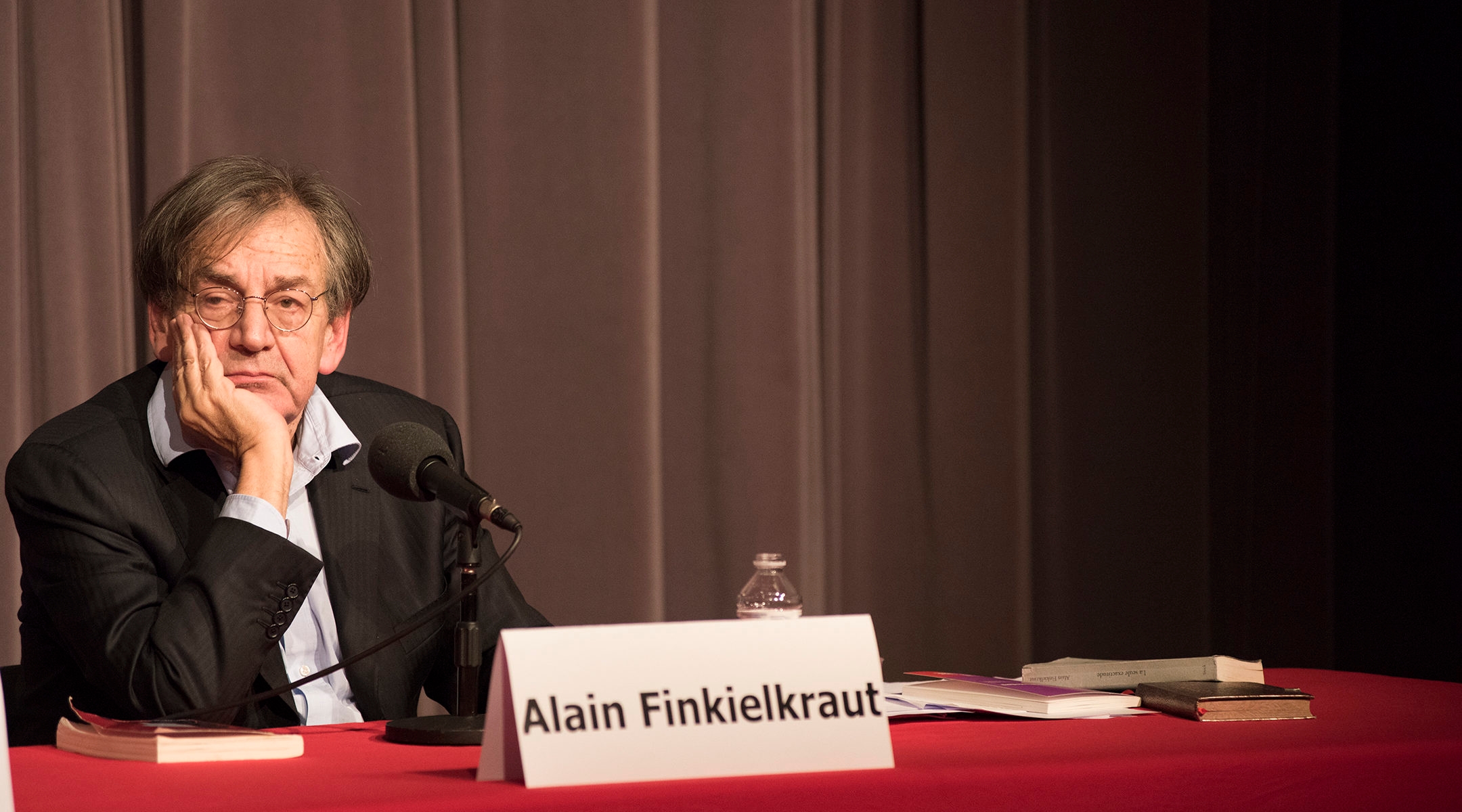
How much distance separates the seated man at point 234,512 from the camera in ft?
4.93

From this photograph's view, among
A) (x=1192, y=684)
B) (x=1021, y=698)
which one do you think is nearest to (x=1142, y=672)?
(x=1192, y=684)

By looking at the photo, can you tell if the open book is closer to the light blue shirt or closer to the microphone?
the microphone

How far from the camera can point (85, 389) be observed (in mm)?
2691

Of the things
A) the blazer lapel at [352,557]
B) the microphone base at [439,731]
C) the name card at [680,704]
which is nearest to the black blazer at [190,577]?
the blazer lapel at [352,557]

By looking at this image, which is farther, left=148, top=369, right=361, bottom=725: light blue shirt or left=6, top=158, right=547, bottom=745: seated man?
left=148, top=369, right=361, bottom=725: light blue shirt

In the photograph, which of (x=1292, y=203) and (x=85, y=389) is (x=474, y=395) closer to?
(x=85, y=389)

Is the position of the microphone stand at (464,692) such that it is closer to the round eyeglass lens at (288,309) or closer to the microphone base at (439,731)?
the microphone base at (439,731)

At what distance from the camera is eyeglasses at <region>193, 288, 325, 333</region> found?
1829 mm

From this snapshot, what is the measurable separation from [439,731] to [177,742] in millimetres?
221

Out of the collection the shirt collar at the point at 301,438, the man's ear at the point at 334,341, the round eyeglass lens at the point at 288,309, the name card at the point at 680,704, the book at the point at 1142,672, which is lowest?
the book at the point at 1142,672

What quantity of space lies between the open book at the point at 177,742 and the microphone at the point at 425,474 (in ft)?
0.85

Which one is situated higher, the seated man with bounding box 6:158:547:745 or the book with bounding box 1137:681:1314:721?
the seated man with bounding box 6:158:547:745

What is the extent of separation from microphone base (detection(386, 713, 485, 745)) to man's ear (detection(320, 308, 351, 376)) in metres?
0.83

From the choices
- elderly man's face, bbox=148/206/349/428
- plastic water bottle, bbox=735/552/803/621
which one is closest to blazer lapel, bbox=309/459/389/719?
elderly man's face, bbox=148/206/349/428
